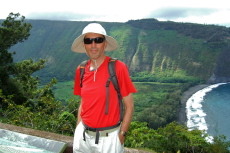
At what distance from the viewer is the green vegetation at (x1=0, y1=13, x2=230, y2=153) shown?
6.82 m

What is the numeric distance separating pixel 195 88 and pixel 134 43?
4790 cm

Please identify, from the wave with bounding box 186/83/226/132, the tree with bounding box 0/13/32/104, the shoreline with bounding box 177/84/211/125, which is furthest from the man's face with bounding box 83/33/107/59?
the shoreline with bounding box 177/84/211/125

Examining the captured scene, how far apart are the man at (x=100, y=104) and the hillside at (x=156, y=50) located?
A: 100 meters

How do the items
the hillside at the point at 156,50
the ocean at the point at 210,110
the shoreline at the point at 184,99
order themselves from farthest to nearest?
the hillside at the point at 156,50 → the shoreline at the point at 184,99 → the ocean at the point at 210,110

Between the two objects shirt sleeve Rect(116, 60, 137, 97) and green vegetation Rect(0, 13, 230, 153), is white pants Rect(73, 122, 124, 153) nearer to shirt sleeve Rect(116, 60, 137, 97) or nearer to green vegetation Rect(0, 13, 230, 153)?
shirt sleeve Rect(116, 60, 137, 97)

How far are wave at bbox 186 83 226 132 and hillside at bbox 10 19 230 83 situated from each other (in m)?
23.5

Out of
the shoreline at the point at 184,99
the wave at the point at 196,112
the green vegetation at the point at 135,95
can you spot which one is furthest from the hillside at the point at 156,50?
the wave at the point at 196,112

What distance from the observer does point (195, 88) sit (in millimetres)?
84562

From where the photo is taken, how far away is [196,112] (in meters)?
57.2

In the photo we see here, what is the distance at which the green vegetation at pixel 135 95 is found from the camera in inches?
269

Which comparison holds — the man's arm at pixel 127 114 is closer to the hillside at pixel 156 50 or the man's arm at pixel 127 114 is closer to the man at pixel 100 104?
the man at pixel 100 104

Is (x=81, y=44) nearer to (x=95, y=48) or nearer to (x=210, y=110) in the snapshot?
(x=95, y=48)

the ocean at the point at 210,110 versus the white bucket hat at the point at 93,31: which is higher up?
the white bucket hat at the point at 93,31

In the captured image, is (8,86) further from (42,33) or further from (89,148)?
(42,33)
